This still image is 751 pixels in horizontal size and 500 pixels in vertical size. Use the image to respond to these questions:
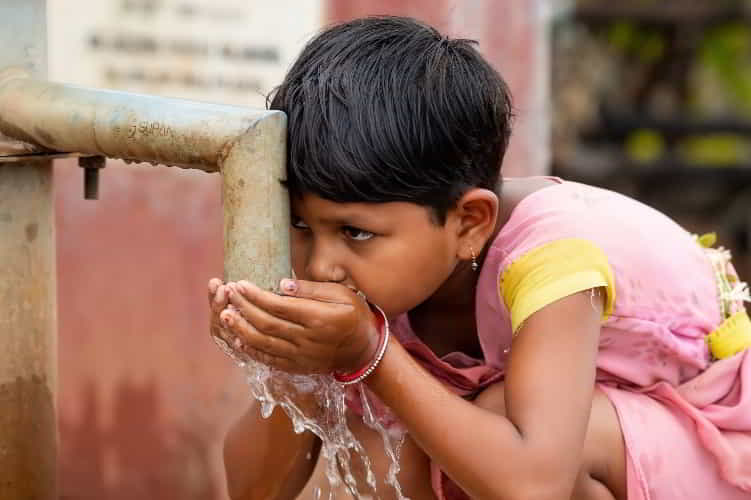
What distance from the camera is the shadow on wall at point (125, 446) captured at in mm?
3572

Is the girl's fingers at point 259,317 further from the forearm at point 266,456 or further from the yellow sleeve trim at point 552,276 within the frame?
the forearm at point 266,456

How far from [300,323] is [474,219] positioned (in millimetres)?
445

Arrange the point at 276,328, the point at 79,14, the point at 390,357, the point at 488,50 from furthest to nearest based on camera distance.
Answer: the point at 488,50, the point at 79,14, the point at 390,357, the point at 276,328

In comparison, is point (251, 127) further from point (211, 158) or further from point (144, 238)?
point (144, 238)

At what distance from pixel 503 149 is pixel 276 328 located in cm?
59


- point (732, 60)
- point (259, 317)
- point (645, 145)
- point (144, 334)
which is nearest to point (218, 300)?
point (259, 317)

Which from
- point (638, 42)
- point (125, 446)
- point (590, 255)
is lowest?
point (125, 446)

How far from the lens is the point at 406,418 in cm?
200

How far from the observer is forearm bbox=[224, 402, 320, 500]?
7.88 ft

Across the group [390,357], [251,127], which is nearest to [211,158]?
[251,127]

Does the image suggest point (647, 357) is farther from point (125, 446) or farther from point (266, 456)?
point (125, 446)

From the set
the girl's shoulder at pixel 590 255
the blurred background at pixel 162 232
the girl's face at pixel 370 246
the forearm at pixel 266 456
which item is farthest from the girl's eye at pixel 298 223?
the blurred background at pixel 162 232

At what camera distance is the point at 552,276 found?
2082mm

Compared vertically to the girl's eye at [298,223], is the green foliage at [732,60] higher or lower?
lower
